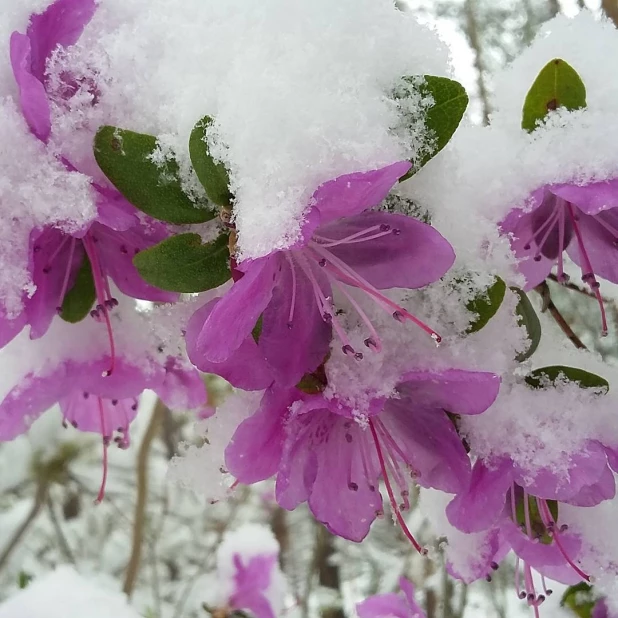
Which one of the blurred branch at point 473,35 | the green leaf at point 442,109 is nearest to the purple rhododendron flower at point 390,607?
the green leaf at point 442,109

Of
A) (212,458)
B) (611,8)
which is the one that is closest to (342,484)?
(212,458)

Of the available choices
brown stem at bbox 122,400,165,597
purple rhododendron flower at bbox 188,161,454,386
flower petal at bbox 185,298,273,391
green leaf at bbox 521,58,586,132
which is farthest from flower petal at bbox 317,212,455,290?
brown stem at bbox 122,400,165,597

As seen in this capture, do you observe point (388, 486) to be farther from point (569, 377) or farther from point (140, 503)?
point (140, 503)

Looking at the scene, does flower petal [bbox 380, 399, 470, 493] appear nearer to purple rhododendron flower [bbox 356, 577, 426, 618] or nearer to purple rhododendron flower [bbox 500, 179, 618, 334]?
purple rhododendron flower [bbox 500, 179, 618, 334]

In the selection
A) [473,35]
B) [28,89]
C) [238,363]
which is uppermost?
[473,35]

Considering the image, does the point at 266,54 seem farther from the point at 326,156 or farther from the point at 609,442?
the point at 609,442
